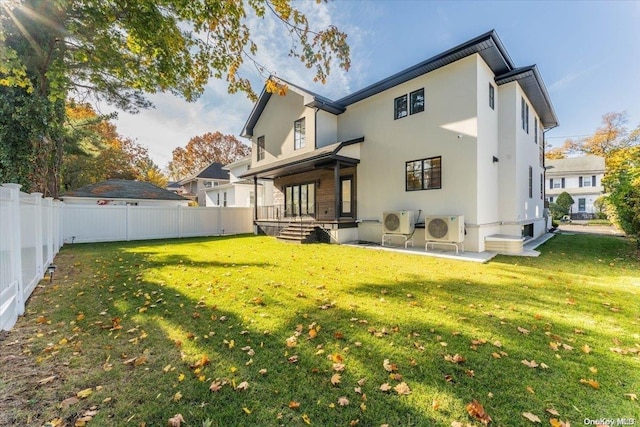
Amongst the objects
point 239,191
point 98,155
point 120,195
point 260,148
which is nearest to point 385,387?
point 260,148

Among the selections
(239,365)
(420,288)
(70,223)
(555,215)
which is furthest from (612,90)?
(70,223)

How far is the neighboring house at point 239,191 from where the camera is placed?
17.7m

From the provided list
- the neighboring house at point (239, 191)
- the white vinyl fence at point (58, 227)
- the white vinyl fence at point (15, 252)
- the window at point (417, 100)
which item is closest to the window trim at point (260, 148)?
the neighboring house at point (239, 191)

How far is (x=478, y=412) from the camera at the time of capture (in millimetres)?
1966

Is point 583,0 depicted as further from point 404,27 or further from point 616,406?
point 616,406

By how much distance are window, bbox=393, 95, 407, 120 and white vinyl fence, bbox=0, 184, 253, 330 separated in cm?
1099

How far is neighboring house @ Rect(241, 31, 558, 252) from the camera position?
9.11 m

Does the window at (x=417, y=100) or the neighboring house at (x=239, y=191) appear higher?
the window at (x=417, y=100)

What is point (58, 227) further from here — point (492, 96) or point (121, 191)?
point (492, 96)

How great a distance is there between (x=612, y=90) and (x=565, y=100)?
9.36 ft

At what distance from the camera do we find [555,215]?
22500 millimetres

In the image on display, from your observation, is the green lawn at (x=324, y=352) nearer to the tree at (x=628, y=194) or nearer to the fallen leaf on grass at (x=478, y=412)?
the fallen leaf on grass at (x=478, y=412)

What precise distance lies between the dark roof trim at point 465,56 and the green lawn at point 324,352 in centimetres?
737

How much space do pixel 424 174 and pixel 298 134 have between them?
7.10 m
